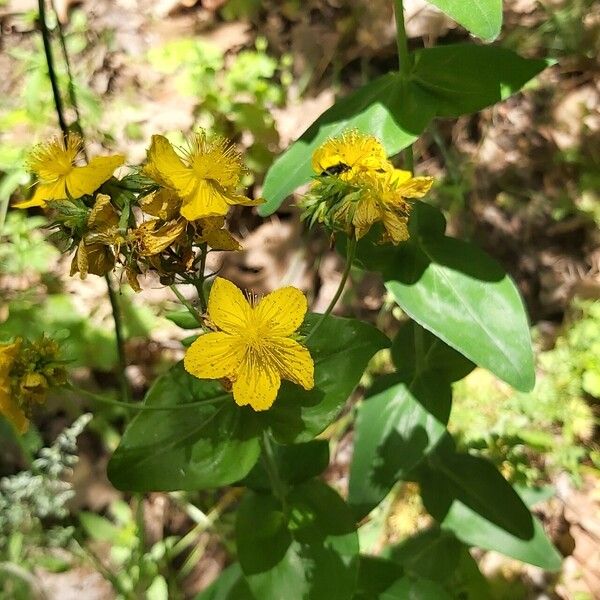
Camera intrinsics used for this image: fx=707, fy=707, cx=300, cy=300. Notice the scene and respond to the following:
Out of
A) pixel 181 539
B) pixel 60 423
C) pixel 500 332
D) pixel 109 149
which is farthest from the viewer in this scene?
pixel 109 149

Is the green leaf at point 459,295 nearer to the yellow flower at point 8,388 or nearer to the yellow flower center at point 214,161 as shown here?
the yellow flower center at point 214,161

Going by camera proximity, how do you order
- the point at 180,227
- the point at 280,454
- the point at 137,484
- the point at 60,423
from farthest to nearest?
the point at 60,423
the point at 280,454
the point at 137,484
the point at 180,227

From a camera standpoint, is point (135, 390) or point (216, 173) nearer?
point (216, 173)

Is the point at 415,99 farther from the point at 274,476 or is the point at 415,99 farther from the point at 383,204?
the point at 274,476

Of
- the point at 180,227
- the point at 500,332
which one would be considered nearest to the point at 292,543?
the point at 500,332

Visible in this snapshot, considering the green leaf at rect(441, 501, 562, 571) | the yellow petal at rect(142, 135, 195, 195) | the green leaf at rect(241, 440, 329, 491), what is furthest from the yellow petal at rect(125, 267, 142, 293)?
the green leaf at rect(441, 501, 562, 571)

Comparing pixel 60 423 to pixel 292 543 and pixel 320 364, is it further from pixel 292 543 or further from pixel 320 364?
pixel 320 364
